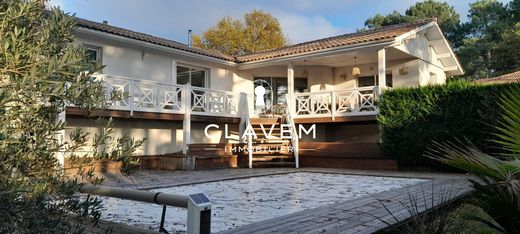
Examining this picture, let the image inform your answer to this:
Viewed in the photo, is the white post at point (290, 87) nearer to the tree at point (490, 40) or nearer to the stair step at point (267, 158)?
the stair step at point (267, 158)

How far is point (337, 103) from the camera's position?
611 inches

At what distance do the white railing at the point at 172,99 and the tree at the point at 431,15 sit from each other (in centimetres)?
2769

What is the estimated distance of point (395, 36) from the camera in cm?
1335

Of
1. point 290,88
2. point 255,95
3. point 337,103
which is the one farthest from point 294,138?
point 255,95

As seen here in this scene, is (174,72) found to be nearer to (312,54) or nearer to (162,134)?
(162,134)

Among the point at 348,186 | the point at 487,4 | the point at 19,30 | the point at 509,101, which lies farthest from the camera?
the point at 487,4

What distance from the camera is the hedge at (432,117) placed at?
1103 centimetres

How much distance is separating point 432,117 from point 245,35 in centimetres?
2607

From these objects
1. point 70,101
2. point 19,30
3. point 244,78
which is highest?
point 244,78

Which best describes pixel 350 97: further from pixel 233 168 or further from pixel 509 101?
pixel 509 101

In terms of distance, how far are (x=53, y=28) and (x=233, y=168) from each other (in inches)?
452

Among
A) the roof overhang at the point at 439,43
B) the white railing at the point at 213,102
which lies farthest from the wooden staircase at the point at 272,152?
the roof overhang at the point at 439,43

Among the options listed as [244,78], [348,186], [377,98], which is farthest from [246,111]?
[348,186]

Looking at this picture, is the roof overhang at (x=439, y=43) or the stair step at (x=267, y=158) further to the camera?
the roof overhang at (x=439, y=43)
